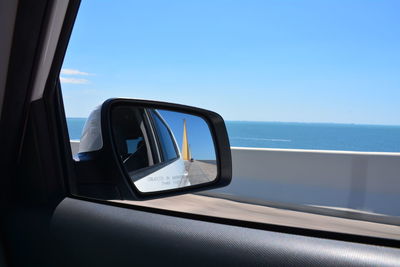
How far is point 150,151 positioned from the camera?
8.15ft

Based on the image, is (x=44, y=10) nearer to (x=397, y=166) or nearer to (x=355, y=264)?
(x=355, y=264)

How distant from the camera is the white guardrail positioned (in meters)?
7.74

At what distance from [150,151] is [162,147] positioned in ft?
0.60

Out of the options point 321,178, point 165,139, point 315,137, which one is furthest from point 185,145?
point 315,137

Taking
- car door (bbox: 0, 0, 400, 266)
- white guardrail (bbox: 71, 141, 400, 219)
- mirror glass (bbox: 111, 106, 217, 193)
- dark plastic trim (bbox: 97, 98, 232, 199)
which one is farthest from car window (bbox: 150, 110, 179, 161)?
white guardrail (bbox: 71, 141, 400, 219)

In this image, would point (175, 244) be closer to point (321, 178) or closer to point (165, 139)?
point (165, 139)

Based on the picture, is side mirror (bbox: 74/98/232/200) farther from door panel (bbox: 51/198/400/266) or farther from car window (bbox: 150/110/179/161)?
door panel (bbox: 51/198/400/266)

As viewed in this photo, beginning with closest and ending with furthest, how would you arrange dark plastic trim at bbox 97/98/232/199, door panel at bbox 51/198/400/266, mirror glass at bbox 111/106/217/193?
door panel at bbox 51/198/400/266 → dark plastic trim at bbox 97/98/232/199 → mirror glass at bbox 111/106/217/193

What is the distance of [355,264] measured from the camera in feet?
4.64

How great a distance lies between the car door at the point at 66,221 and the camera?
1.56m

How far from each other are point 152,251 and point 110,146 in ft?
2.09

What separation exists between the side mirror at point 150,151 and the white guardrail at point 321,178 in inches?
233

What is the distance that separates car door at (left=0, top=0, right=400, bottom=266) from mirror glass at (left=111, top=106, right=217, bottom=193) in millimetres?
326

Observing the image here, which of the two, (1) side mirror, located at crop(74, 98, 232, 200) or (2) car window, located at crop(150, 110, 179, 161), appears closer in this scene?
(1) side mirror, located at crop(74, 98, 232, 200)
